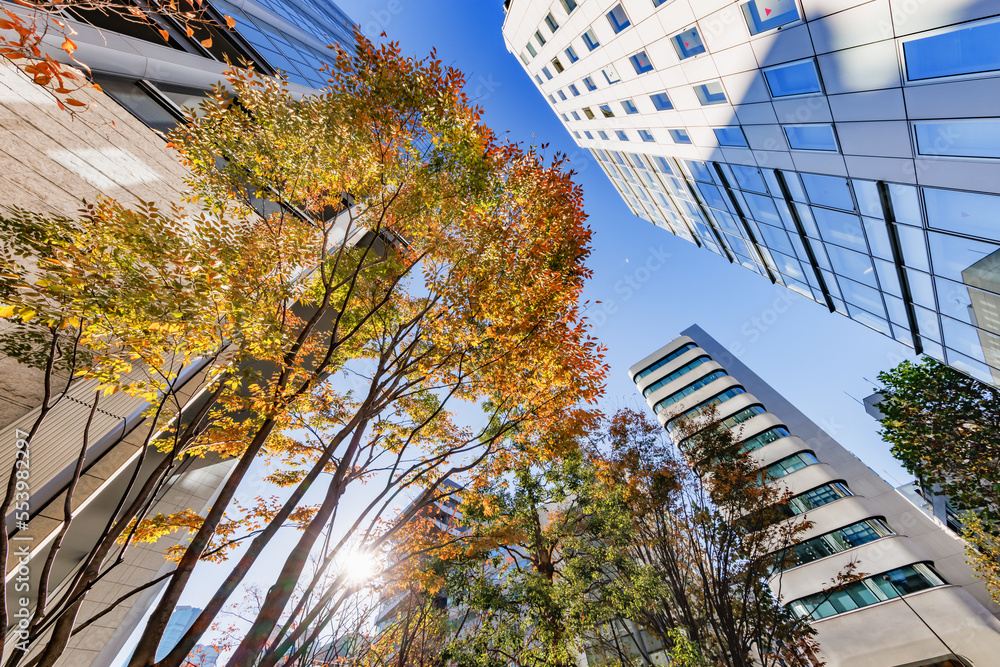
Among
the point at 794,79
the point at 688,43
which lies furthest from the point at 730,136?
the point at 688,43

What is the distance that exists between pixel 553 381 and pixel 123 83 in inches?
603

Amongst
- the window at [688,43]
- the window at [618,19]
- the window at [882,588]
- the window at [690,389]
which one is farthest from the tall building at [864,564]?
the window at [618,19]

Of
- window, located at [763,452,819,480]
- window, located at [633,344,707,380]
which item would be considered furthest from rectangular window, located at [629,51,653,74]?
window, located at [633,344,707,380]

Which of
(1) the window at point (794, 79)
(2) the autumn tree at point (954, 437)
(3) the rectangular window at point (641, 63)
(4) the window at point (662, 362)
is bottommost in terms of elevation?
(2) the autumn tree at point (954, 437)

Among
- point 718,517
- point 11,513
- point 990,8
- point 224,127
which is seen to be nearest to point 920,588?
point 718,517

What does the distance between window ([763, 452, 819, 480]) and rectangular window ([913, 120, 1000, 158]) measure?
2119 centimetres

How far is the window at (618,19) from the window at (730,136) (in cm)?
610

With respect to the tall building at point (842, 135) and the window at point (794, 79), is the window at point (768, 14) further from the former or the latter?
the window at point (794, 79)

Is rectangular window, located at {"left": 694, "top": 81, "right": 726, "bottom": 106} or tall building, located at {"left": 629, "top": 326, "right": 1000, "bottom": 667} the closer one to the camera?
rectangular window, located at {"left": 694, "top": 81, "right": 726, "bottom": 106}

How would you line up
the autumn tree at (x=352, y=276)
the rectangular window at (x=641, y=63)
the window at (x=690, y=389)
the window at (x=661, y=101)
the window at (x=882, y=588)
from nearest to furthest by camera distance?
the autumn tree at (x=352, y=276)
the rectangular window at (x=641, y=63)
the window at (x=661, y=101)
the window at (x=882, y=588)
the window at (x=690, y=389)

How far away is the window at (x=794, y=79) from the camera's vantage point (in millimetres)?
8773

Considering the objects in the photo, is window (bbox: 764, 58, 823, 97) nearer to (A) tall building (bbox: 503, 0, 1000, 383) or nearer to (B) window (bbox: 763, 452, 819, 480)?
(A) tall building (bbox: 503, 0, 1000, 383)

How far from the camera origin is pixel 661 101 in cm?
1512

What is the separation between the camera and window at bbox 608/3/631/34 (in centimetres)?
1421
